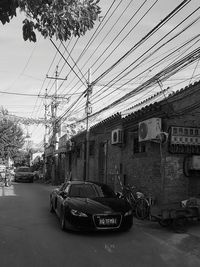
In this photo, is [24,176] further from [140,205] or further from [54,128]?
[140,205]

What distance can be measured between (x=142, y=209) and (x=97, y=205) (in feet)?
11.0

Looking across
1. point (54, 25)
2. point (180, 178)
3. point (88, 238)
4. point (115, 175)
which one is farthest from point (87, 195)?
point (115, 175)

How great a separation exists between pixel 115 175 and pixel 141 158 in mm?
3664

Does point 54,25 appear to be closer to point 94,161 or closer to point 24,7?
point 24,7

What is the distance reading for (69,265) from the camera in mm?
6855

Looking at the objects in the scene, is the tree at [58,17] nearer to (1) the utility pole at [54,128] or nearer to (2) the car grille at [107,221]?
(2) the car grille at [107,221]

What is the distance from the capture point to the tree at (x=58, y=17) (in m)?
4.79

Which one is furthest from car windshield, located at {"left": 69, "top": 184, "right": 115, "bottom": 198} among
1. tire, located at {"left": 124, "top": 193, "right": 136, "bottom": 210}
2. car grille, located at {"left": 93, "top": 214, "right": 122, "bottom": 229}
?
tire, located at {"left": 124, "top": 193, "right": 136, "bottom": 210}

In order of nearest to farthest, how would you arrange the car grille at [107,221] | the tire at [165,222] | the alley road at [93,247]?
the alley road at [93,247], the car grille at [107,221], the tire at [165,222]

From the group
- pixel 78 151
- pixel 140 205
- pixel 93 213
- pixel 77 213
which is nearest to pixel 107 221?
pixel 93 213

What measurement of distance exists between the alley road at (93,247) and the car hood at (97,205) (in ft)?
1.96

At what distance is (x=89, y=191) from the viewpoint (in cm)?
1141

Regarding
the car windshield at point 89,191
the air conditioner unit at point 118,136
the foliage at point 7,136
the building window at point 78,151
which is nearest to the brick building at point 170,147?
the air conditioner unit at point 118,136

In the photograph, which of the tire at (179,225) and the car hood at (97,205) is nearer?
the car hood at (97,205)
